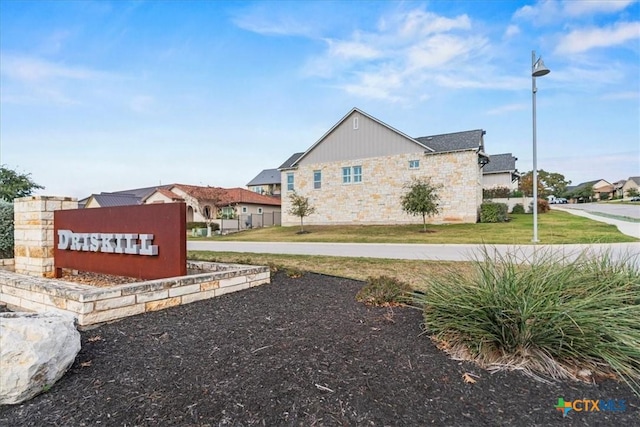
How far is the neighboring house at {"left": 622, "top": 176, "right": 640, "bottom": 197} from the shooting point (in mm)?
79506

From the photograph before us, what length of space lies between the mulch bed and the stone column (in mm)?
4905

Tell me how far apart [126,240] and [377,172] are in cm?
2214

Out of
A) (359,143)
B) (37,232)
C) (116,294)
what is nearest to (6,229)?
(37,232)

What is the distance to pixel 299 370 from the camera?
9.21ft

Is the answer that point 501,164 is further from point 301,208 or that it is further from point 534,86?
point 534,86

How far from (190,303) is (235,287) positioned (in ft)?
2.80

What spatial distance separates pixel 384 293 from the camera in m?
4.87

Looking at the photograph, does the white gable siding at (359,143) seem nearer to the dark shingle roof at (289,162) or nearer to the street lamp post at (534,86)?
the dark shingle roof at (289,162)

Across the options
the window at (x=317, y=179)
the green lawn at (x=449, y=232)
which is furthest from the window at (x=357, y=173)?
the green lawn at (x=449, y=232)

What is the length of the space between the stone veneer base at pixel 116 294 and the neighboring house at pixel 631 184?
10100 centimetres

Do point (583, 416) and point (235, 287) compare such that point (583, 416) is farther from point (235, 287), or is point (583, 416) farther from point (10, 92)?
point (10, 92)

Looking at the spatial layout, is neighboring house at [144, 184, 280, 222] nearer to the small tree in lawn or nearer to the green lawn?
the small tree in lawn

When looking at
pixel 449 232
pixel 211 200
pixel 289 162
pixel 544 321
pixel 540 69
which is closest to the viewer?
pixel 544 321

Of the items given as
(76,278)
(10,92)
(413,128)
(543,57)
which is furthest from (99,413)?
(413,128)
